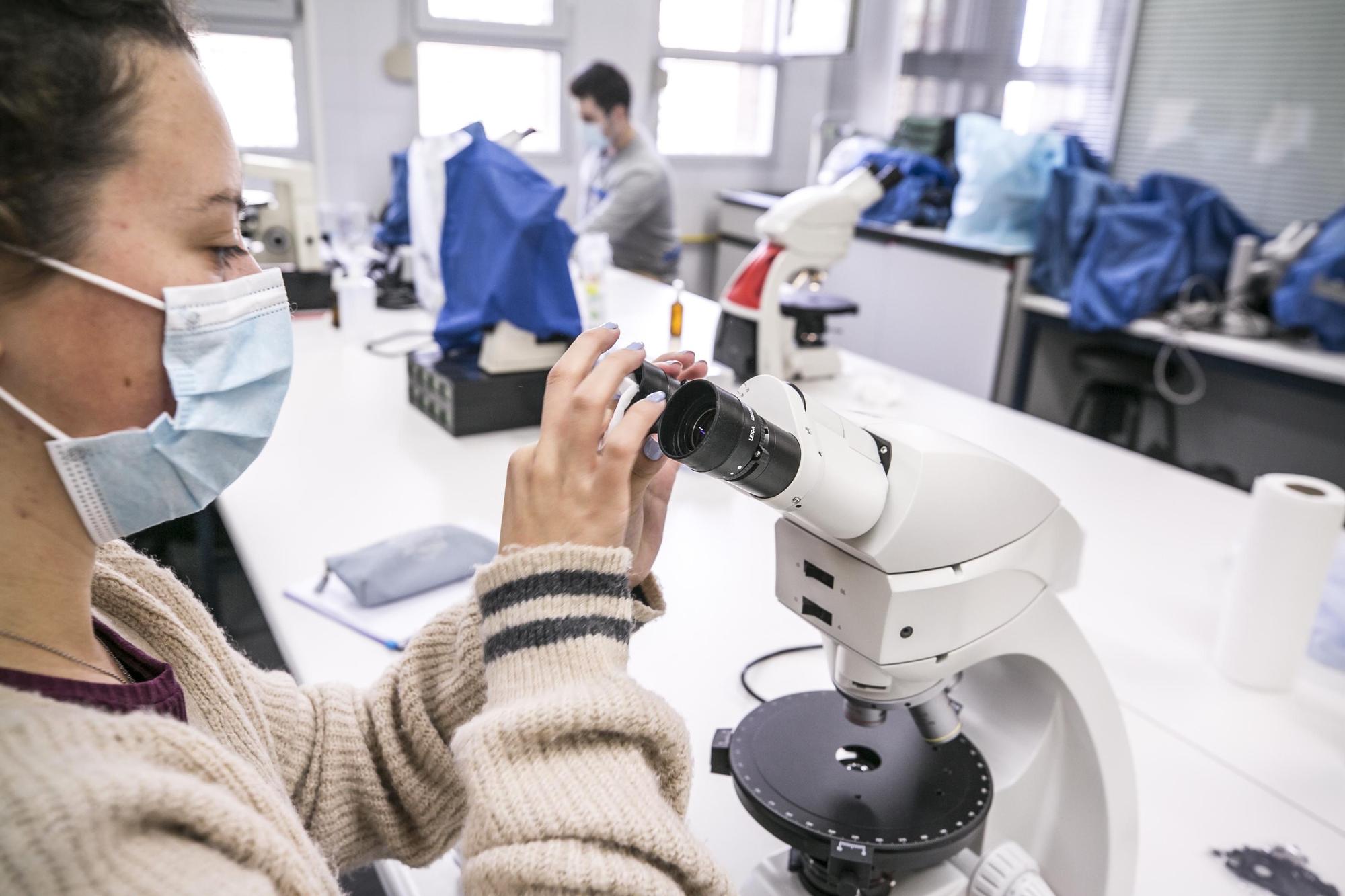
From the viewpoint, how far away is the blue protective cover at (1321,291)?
10.3 feet

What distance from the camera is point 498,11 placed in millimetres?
5000

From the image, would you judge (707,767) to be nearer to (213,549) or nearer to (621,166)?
(213,549)

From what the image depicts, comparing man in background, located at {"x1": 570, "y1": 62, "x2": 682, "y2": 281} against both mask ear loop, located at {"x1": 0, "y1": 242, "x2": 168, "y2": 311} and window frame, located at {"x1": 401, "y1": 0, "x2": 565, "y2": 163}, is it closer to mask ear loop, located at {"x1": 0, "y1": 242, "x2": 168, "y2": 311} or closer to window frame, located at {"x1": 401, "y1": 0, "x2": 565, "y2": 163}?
window frame, located at {"x1": 401, "y1": 0, "x2": 565, "y2": 163}

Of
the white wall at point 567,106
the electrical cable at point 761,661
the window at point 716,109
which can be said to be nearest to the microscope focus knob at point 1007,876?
the electrical cable at point 761,661

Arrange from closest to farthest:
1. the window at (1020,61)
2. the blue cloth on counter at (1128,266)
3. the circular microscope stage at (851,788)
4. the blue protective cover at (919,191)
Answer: the circular microscope stage at (851,788) < the blue cloth on counter at (1128,266) < the window at (1020,61) < the blue protective cover at (919,191)

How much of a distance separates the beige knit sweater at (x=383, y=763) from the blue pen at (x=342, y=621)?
317mm

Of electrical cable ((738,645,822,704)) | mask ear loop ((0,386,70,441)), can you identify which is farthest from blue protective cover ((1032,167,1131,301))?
mask ear loop ((0,386,70,441))

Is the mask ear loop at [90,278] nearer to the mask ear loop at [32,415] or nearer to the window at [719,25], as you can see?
the mask ear loop at [32,415]

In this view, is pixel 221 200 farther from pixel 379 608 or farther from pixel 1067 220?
pixel 1067 220

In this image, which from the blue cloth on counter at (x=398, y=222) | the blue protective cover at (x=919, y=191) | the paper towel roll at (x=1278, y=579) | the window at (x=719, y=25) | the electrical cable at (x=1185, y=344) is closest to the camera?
the paper towel roll at (x=1278, y=579)

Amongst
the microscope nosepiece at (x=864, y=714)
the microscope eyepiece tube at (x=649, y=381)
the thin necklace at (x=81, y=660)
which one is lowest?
the microscope nosepiece at (x=864, y=714)

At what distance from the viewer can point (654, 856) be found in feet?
2.07

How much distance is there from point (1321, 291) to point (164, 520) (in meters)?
3.58

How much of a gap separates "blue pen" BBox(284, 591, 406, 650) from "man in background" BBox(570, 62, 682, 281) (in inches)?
124
